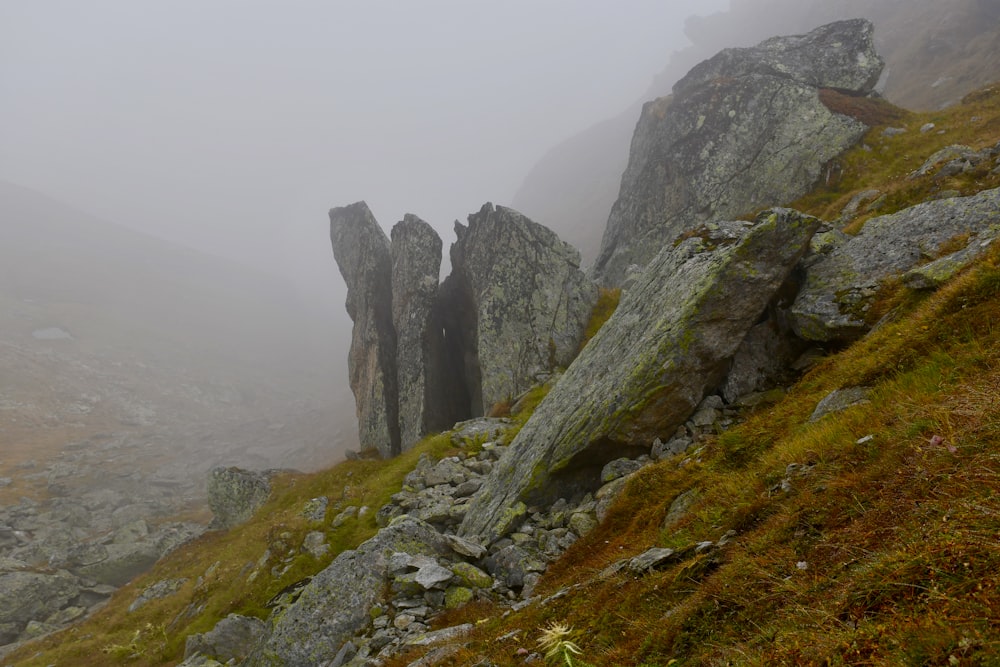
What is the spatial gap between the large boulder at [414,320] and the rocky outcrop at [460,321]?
0.23 ft

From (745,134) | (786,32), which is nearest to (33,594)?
(745,134)

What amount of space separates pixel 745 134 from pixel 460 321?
2305cm

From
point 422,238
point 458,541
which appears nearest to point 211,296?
point 422,238

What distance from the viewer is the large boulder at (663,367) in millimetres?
12766

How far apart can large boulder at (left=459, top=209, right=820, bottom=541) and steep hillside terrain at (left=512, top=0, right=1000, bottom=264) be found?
195 feet

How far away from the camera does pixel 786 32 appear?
355ft

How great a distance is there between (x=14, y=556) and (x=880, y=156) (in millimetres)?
68932

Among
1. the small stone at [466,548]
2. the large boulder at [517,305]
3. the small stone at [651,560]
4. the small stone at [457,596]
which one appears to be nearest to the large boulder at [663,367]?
the small stone at [466,548]

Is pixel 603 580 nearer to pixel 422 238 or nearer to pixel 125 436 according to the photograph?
pixel 422 238

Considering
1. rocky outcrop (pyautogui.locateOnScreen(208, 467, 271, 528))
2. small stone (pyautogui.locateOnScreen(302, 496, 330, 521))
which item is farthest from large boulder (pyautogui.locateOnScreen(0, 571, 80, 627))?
small stone (pyautogui.locateOnScreen(302, 496, 330, 521))

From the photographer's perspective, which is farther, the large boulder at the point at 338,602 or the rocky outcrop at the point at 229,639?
the rocky outcrop at the point at 229,639

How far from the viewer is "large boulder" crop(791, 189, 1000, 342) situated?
12.0 meters

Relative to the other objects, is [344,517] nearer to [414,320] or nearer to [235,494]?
[414,320]

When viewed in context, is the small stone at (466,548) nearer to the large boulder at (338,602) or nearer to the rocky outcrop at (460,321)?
the large boulder at (338,602)
